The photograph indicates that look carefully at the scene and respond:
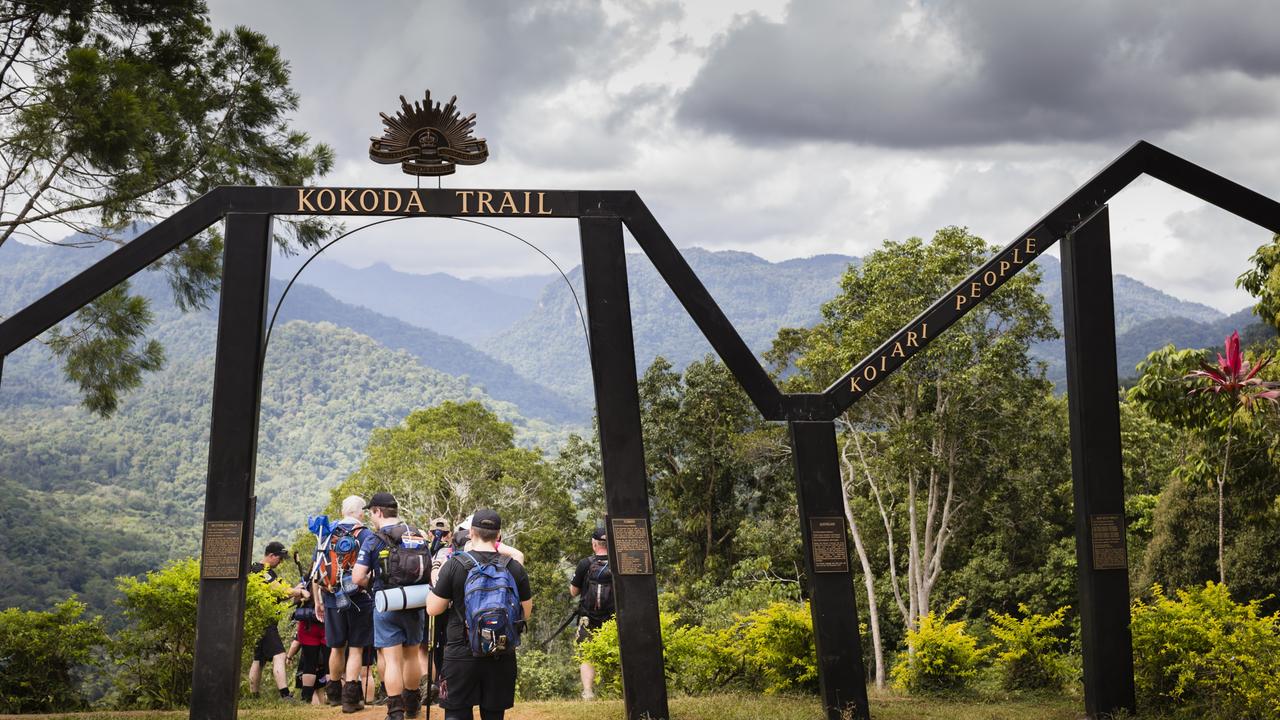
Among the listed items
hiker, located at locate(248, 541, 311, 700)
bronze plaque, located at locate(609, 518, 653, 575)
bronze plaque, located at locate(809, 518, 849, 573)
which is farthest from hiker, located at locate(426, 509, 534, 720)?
hiker, located at locate(248, 541, 311, 700)

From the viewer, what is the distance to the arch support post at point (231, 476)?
7336mm

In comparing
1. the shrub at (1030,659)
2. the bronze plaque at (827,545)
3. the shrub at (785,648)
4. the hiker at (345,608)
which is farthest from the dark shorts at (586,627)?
the shrub at (1030,659)

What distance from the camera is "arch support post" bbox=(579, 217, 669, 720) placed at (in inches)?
302

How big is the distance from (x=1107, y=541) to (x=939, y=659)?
94.4 inches

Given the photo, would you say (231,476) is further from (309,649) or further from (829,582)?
(829,582)

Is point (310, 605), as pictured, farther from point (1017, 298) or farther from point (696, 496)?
point (696, 496)

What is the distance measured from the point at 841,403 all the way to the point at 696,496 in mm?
19329

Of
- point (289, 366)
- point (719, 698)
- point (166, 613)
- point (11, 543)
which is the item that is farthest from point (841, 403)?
point (289, 366)

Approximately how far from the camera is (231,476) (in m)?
7.43

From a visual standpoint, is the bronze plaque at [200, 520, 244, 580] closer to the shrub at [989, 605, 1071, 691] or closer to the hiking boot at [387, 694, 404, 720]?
the hiking boot at [387, 694, 404, 720]

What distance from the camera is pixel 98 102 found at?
457 inches

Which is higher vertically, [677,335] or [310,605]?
[677,335]

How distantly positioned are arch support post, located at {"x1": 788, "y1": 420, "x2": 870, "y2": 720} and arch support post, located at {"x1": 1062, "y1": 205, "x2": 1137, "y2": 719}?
1874mm

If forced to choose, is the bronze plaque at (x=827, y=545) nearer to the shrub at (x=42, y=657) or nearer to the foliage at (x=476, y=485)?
the shrub at (x=42, y=657)
